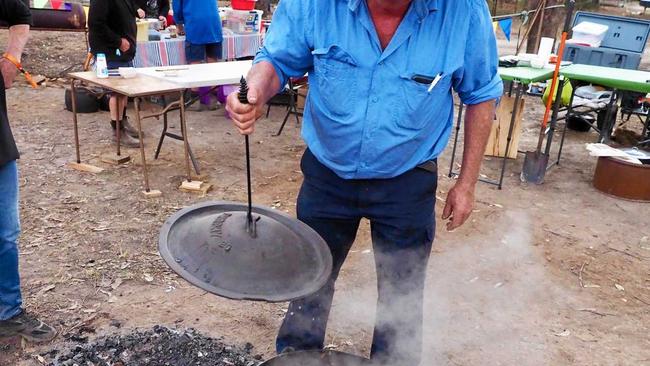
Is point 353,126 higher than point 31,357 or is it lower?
higher

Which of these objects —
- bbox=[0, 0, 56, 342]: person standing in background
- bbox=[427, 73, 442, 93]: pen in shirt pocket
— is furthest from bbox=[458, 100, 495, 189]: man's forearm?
bbox=[0, 0, 56, 342]: person standing in background

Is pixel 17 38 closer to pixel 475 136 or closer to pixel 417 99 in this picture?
pixel 417 99

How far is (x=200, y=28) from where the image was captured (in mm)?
7336

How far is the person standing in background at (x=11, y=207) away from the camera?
8.65 feet

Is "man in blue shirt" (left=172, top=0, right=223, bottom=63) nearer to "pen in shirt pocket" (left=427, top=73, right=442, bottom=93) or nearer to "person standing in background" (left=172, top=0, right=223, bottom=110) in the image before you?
"person standing in background" (left=172, top=0, right=223, bottom=110)

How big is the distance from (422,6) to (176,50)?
21.2 ft

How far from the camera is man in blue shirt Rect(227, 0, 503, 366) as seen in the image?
2004mm

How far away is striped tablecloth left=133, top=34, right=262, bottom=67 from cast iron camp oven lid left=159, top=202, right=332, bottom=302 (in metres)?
5.92

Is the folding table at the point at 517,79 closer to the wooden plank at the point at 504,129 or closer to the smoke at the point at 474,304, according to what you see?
the wooden plank at the point at 504,129

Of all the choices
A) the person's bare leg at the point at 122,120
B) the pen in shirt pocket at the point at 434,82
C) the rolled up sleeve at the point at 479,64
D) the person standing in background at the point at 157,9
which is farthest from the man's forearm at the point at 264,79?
the person standing in background at the point at 157,9

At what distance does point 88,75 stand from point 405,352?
413 centimetres

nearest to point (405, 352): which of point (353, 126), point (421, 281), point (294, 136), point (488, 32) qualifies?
point (421, 281)

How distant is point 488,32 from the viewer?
2.07 m

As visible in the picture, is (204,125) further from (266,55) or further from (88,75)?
(266,55)
